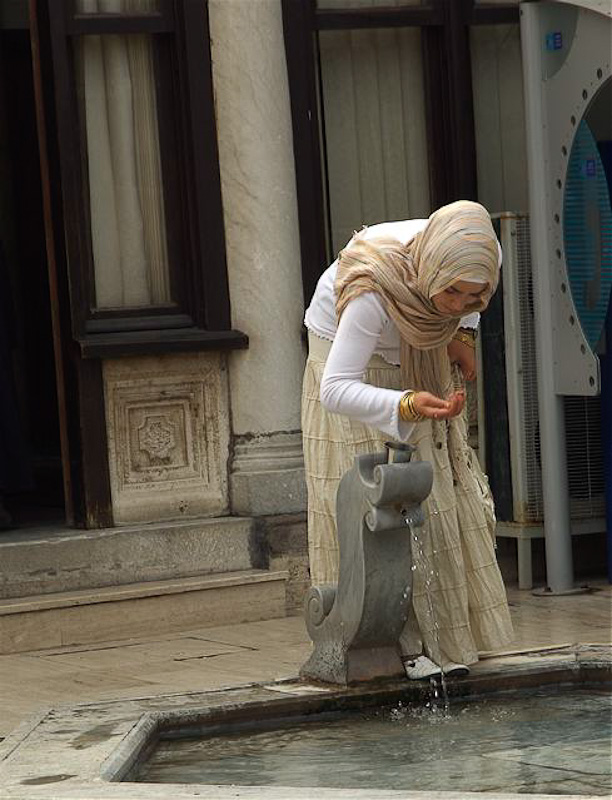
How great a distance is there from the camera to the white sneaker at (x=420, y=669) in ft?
19.6

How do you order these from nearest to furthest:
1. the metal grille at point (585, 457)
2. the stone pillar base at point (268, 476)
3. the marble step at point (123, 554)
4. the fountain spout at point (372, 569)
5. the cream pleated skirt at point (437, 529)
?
the fountain spout at point (372, 569) → the cream pleated skirt at point (437, 529) → the marble step at point (123, 554) → the stone pillar base at point (268, 476) → the metal grille at point (585, 457)

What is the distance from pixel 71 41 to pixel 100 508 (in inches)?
80.4

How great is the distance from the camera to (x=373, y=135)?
9.31 meters

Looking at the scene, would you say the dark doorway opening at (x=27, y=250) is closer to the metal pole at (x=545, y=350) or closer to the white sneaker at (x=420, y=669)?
the metal pole at (x=545, y=350)

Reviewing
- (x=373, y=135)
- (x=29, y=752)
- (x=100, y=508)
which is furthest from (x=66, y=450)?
(x=29, y=752)

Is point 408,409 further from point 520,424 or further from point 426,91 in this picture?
point 426,91

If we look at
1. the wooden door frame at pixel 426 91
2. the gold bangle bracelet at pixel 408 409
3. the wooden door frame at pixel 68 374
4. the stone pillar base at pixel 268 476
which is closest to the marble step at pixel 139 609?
the stone pillar base at pixel 268 476

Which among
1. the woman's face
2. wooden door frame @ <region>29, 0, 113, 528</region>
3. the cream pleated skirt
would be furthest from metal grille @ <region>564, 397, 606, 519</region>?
the woman's face

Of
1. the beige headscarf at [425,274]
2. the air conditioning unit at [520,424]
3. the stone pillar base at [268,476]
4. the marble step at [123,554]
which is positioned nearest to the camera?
the beige headscarf at [425,274]

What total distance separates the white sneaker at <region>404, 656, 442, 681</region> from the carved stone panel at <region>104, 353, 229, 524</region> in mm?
2726

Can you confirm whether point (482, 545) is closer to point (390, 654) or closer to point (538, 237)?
point (390, 654)

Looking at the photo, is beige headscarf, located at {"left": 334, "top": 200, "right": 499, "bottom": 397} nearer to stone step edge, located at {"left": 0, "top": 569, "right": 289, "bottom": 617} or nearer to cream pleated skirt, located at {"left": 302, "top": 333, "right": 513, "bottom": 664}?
cream pleated skirt, located at {"left": 302, "top": 333, "right": 513, "bottom": 664}

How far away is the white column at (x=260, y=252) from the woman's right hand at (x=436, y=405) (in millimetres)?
2972

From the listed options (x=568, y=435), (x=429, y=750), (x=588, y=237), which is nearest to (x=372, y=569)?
(x=429, y=750)
